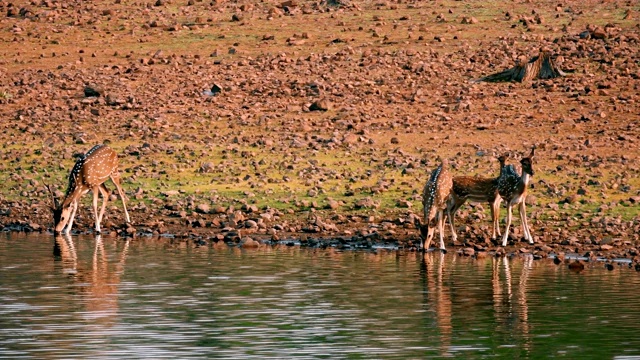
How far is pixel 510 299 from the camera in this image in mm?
18781

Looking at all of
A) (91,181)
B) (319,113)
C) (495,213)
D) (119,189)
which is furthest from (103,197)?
(495,213)

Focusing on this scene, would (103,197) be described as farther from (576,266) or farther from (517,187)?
(576,266)

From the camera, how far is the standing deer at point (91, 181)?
26686mm

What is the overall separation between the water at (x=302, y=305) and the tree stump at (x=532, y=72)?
12971 mm

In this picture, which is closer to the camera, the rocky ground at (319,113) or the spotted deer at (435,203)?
the spotted deer at (435,203)

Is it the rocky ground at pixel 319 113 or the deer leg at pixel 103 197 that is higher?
the rocky ground at pixel 319 113

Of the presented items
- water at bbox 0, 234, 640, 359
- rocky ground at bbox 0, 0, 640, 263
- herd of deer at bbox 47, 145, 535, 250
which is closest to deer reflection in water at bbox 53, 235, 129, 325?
water at bbox 0, 234, 640, 359

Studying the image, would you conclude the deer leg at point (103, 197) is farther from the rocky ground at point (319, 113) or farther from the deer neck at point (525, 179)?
the deer neck at point (525, 179)

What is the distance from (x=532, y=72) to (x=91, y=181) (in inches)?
A: 529

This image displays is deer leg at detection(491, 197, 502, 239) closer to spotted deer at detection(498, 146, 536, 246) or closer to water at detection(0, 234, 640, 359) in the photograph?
spotted deer at detection(498, 146, 536, 246)

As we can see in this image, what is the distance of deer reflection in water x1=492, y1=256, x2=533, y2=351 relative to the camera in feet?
55.2

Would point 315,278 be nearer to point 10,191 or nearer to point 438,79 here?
point 10,191

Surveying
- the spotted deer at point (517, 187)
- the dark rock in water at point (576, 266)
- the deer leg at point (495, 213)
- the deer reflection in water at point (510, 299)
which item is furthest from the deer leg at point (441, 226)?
the dark rock in water at point (576, 266)

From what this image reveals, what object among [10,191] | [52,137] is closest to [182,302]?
[10,191]
